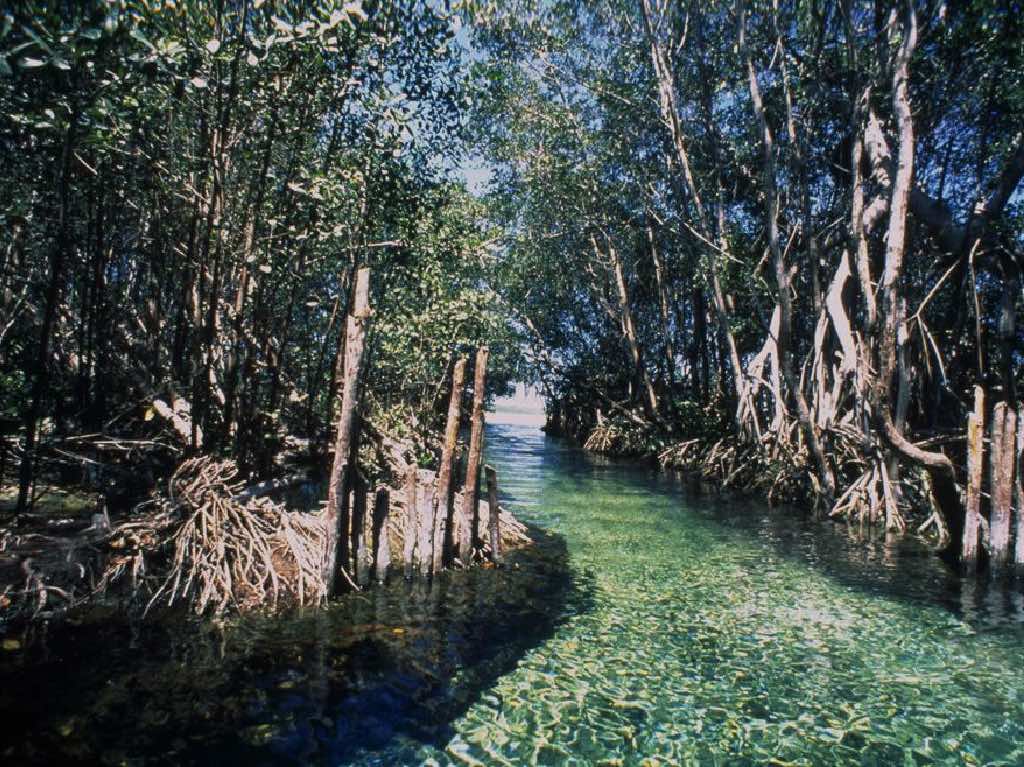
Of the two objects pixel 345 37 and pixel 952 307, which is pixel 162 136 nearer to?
pixel 345 37

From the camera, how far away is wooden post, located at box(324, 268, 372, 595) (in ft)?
23.4

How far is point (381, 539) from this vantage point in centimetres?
804

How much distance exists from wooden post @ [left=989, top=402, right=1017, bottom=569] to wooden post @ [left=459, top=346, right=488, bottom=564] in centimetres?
708

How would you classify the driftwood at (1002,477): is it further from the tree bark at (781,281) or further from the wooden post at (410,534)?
the wooden post at (410,534)

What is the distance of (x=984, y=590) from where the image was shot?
8.81 metres

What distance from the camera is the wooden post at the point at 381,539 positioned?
788cm

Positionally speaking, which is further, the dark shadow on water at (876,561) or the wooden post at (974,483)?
the wooden post at (974,483)

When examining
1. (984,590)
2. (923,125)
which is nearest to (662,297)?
(923,125)

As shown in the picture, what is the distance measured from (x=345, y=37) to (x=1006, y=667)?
1016 centimetres

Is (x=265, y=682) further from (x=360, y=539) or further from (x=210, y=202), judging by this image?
(x=210, y=202)

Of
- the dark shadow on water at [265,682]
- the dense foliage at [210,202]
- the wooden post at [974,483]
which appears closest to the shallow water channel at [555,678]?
the dark shadow on water at [265,682]

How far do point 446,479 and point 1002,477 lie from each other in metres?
7.62

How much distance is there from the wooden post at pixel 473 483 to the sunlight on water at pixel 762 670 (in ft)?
5.51

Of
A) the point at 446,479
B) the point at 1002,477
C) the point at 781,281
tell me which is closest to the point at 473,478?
the point at 446,479
